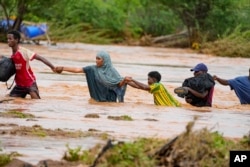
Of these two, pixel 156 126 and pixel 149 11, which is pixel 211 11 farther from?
pixel 156 126

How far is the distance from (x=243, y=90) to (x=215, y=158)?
8226mm

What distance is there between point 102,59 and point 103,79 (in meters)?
0.35

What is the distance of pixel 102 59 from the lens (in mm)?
16031

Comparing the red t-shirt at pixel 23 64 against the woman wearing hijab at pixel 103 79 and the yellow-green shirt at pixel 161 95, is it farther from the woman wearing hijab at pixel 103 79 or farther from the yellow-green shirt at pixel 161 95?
the yellow-green shirt at pixel 161 95

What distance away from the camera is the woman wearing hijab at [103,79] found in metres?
16.0

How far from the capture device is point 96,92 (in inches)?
640

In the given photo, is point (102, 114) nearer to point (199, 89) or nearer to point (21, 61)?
point (21, 61)

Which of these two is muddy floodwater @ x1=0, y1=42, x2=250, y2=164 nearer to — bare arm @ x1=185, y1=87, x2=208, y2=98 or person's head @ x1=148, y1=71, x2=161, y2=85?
bare arm @ x1=185, y1=87, x2=208, y2=98

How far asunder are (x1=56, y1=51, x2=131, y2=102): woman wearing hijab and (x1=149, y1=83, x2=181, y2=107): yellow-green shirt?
1.80ft

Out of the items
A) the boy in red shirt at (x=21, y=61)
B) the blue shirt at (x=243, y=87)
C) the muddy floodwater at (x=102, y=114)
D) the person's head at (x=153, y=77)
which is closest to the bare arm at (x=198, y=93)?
the muddy floodwater at (x=102, y=114)

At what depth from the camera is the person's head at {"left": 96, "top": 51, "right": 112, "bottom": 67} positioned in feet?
52.5

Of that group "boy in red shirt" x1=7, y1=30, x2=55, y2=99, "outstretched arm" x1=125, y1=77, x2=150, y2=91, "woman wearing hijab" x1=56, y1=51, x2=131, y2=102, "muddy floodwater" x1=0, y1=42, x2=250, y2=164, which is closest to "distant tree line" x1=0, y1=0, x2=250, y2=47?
"muddy floodwater" x1=0, y1=42, x2=250, y2=164

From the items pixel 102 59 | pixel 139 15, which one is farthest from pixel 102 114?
pixel 139 15

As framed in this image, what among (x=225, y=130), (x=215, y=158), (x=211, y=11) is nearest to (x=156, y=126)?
(x=225, y=130)
